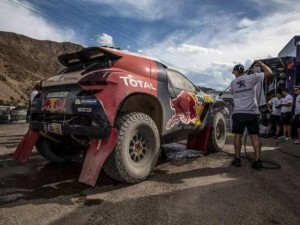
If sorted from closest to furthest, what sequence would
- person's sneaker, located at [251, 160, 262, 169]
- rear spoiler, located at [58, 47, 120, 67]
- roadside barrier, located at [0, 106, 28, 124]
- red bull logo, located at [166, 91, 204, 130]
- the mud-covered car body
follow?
the mud-covered car body, rear spoiler, located at [58, 47, 120, 67], red bull logo, located at [166, 91, 204, 130], person's sneaker, located at [251, 160, 262, 169], roadside barrier, located at [0, 106, 28, 124]

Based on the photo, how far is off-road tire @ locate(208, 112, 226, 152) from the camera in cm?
628

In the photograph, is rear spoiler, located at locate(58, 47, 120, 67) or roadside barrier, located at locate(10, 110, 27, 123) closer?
rear spoiler, located at locate(58, 47, 120, 67)

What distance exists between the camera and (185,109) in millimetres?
5148

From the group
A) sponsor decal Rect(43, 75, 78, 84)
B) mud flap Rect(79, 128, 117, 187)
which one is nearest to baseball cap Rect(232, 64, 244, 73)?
mud flap Rect(79, 128, 117, 187)

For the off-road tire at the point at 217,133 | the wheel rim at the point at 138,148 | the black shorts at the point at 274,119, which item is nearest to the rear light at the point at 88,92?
the wheel rim at the point at 138,148

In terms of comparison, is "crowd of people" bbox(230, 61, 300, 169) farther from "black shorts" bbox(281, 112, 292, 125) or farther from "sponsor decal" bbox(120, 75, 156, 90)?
"black shorts" bbox(281, 112, 292, 125)

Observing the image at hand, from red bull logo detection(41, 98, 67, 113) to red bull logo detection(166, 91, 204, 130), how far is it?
1.62m

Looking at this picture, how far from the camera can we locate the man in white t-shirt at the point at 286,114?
31.8ft

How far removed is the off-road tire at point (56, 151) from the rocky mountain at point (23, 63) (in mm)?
31519

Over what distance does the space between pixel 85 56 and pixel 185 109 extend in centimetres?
188

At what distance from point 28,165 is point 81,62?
1.94 m

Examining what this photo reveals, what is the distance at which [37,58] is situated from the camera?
6825 centimetres

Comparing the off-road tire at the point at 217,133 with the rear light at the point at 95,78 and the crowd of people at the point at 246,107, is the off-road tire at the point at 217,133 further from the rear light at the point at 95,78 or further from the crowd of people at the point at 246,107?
the rear light at the point at 95,78

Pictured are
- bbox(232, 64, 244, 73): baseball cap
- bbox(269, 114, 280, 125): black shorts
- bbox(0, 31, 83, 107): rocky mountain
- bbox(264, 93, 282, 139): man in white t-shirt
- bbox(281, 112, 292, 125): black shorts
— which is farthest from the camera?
bbox(0, 31, 83, 107): rocky mountain
